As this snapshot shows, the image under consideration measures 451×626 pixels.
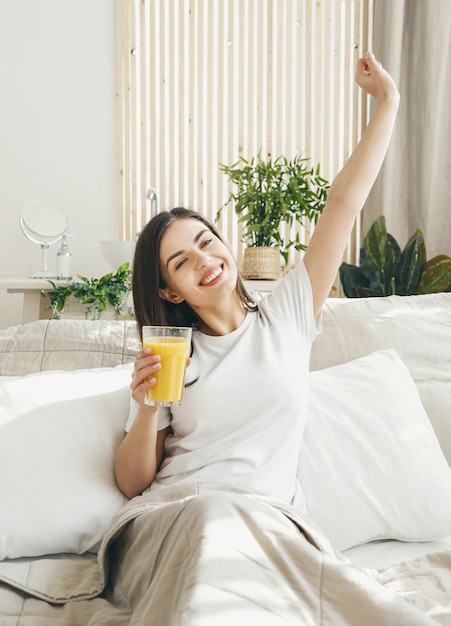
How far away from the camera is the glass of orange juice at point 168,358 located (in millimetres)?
1149

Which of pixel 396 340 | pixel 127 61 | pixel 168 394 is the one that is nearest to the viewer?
pixel 168 394

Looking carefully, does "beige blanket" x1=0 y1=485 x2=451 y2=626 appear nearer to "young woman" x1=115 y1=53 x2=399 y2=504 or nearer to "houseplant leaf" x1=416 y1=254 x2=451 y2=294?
"young woman" x1=115 y1=53 x2=399 y2=504

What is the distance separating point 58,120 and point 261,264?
1.49 meters

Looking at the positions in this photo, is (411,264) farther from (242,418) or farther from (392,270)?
(242,418)

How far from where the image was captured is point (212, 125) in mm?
3703

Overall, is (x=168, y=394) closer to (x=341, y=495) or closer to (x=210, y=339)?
(x=210, y=339)

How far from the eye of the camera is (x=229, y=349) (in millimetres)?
1385

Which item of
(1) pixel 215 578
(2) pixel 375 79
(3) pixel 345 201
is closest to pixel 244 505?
(1) pixel 215 578

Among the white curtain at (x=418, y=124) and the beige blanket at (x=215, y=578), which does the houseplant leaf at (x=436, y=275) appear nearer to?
the white curtain at (x=418, y=124)

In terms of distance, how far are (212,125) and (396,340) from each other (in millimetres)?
2333

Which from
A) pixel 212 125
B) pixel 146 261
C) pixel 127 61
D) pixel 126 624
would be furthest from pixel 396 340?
pixel 127 61

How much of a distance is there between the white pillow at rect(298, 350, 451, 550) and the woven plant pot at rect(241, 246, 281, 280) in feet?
5.11

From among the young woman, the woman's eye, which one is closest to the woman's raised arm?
the young woman

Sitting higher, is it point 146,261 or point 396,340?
point 146,261
